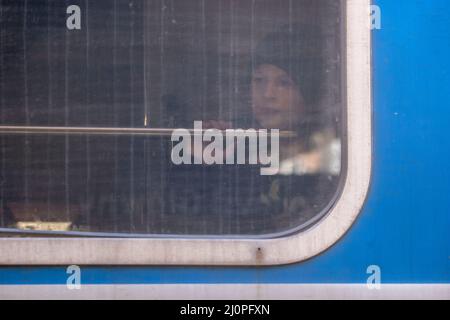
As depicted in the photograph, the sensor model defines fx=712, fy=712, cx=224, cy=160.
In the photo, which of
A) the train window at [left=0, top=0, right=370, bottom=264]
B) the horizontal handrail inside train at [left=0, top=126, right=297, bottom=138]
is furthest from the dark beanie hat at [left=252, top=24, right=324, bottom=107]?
the horizontal handrail inside train at [left=0, top=126, right=297, bottom=138]

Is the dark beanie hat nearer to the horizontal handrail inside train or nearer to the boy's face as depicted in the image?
the boy's face

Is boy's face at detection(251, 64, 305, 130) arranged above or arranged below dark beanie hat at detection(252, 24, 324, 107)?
below

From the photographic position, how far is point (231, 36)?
2.06 m

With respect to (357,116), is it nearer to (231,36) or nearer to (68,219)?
(231,36)

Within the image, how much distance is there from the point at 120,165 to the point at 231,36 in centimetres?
49


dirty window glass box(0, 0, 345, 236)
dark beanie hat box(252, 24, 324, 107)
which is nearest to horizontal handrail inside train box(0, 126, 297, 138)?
dirty window glass box(0, 0, 345, 236)

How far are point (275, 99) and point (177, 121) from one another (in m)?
0.29

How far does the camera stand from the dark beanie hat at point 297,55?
2059mm

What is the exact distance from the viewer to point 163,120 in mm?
2041

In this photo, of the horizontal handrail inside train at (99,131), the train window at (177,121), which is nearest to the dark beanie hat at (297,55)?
the train window at (177,121)

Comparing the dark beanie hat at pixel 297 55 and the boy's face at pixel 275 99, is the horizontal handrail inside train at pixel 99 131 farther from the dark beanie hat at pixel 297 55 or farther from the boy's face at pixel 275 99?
the dark beanie hat at pixel 297 55

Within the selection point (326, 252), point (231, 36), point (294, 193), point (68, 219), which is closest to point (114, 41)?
point (231, 36)

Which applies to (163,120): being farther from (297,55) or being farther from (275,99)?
(297,55)

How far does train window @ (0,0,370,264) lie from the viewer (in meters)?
2.03
